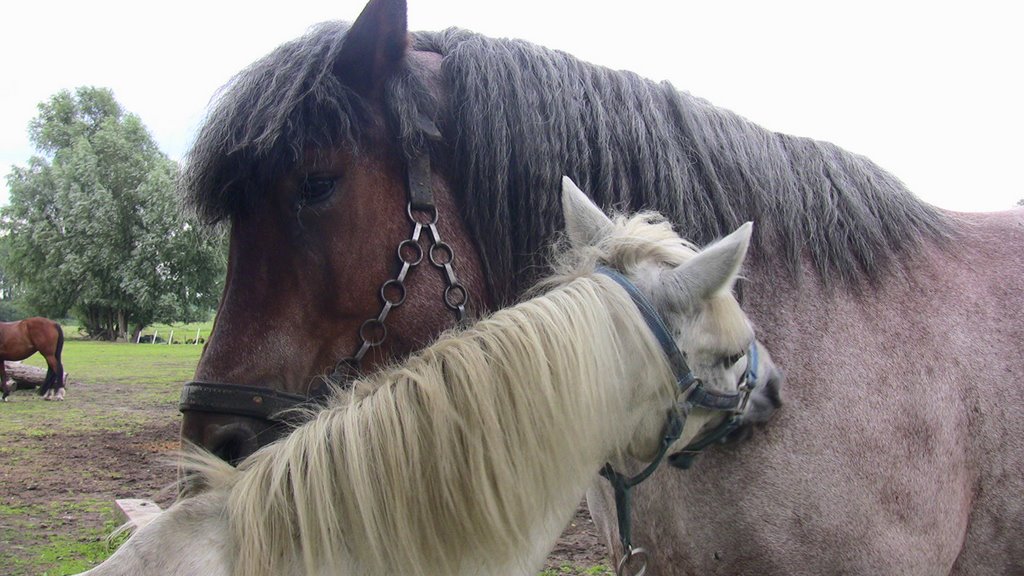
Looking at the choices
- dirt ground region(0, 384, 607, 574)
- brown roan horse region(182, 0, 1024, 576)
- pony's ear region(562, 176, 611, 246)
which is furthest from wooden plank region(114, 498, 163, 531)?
pony's ear region(562, 176, 611, 246)

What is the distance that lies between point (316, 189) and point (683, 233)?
4.08ft

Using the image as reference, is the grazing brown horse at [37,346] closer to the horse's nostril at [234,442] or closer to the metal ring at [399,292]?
the horse's nostril at [234,442]

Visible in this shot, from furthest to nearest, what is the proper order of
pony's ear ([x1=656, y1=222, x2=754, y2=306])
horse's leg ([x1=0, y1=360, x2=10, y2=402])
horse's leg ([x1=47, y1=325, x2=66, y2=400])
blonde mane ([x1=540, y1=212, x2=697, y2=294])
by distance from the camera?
1. horse's leg ([x1=0, y1=360, x2=10, y2=402])
2. horse's leg ([x1=47, y1=325, x2=66, y2=400])
3. blonde mane ([x1=540, y1=212, x2=697, y2=294])
4. pony's ear ([x1=656, y1=222, x2=754, y2=306])

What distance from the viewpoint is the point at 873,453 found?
6.64 ft

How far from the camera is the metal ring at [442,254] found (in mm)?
2246

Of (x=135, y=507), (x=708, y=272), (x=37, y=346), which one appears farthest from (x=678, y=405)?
(x=37, y=346)

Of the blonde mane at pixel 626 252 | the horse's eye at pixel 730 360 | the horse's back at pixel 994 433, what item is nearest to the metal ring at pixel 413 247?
the blonde mane at pixel 626 252

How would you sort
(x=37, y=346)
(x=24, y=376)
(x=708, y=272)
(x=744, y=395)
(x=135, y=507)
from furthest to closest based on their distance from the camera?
1. (x=24, y=376)
2. (x=37, y=346)
3. (x=135, y=507)
4. (x=744, y=395)
5. (x=708, y=272)

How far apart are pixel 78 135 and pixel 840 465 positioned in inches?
1974

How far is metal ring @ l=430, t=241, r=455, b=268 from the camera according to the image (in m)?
2.25

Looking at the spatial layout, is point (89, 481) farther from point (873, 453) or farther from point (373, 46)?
point (873, 453)

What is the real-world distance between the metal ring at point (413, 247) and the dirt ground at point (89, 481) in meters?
2.32

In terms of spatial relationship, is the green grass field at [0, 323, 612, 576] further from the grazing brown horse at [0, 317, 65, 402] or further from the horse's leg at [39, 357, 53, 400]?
the grazing brown horse at [0, 317, 65, 402]

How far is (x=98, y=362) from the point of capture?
80.3 feet
